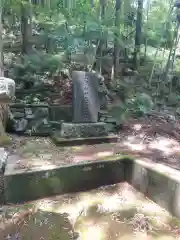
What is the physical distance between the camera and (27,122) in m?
6.28

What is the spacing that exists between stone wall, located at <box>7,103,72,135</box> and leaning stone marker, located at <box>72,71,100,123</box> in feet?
3.18

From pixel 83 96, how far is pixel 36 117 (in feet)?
5.89

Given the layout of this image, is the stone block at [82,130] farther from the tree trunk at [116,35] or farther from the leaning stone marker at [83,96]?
the tree trunk at [116,35]

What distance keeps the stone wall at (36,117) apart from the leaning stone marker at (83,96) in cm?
97

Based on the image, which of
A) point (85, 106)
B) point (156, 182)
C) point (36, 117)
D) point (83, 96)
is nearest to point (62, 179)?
point (156, 182)

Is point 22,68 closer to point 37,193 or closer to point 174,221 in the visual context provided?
point 37,193

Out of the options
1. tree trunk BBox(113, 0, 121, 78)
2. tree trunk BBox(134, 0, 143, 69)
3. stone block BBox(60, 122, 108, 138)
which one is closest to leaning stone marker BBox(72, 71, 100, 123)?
stone block BBox(60, 122, 108, 138)

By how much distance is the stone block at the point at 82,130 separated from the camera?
5.36m

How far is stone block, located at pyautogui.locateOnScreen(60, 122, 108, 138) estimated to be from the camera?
5363mm

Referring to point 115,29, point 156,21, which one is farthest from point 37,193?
point 156,21

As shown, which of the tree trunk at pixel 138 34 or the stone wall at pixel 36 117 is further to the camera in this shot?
the tree trunk at pixel 138 34

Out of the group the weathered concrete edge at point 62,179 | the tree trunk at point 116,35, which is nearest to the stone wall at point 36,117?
the weathered concrete edge at point 62,179

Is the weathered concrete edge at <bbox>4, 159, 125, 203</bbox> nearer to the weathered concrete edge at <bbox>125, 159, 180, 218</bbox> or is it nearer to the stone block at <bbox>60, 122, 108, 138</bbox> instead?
the weathered concrete edge at <bbox>125, 159, 180, 218</bbox>

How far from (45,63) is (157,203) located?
24.0 ft
